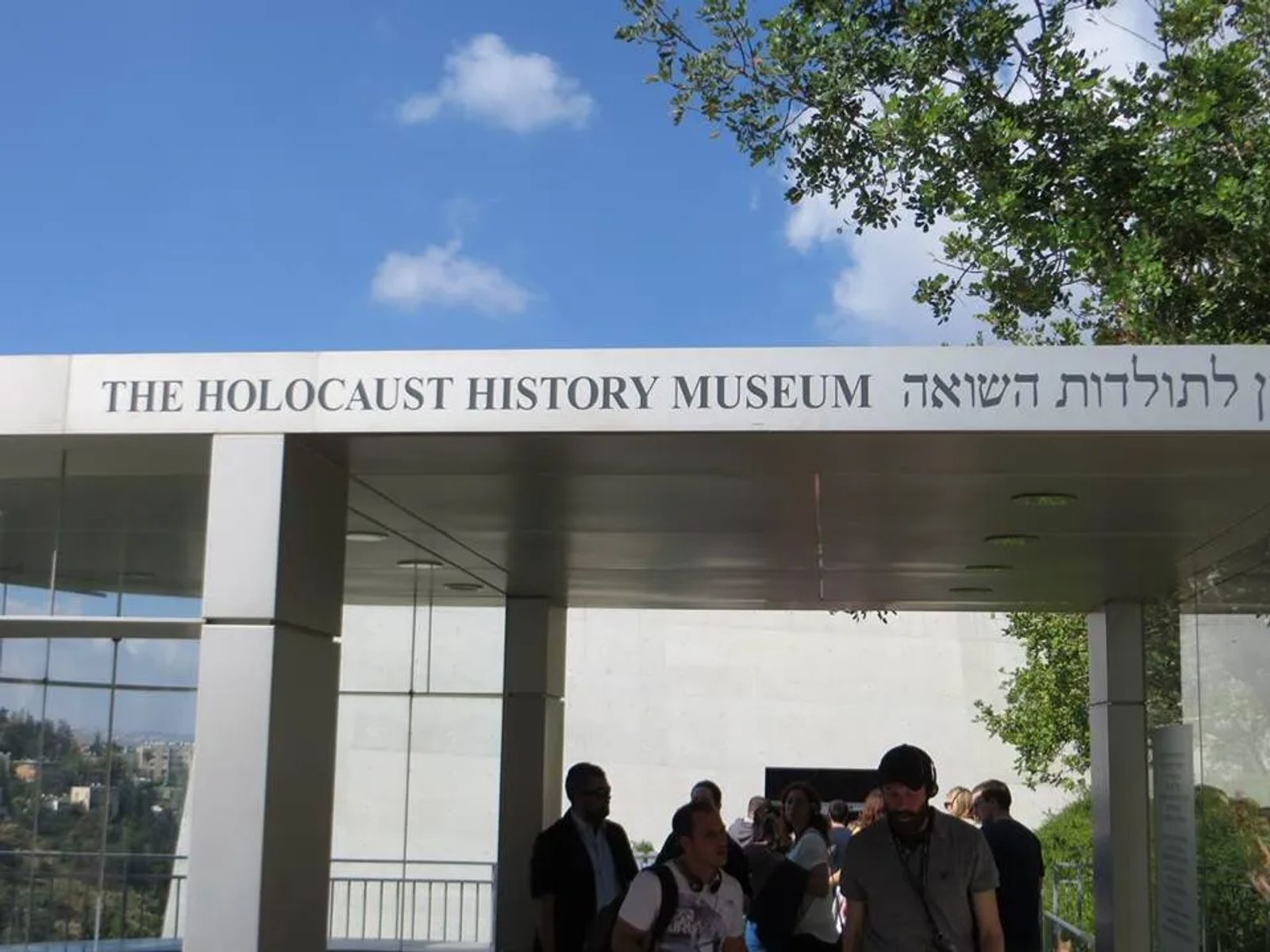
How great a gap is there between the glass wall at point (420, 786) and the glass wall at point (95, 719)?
4.09 m

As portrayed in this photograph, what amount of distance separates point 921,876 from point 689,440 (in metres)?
2.06

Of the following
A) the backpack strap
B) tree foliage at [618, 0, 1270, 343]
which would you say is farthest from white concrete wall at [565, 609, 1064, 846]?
the backpack strap

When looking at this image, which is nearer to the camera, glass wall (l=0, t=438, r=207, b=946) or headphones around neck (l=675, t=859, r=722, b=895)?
headphones around neck (l=675, t=859, r=722, b=895)

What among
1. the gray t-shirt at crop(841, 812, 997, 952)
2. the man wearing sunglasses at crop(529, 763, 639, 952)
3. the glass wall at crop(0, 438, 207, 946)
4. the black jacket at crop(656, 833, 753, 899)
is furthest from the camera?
the man wearing sunglasses at crop(529, 763, 639, 952)

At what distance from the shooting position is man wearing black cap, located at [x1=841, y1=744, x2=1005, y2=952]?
239 inches

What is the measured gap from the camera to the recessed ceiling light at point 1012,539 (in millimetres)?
10469

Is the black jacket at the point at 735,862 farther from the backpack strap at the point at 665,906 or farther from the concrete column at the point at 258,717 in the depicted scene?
the concrete column at the point at 258,717

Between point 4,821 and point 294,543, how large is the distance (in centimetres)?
305

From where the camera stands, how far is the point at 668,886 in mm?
5949

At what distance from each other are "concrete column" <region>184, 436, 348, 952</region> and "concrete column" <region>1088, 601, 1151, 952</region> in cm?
803

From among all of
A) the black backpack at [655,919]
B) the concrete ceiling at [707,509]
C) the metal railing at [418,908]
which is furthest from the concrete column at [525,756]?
the black backpack at [655,919]

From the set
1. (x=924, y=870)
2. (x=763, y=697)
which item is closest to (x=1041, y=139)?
(x=924, y=870)

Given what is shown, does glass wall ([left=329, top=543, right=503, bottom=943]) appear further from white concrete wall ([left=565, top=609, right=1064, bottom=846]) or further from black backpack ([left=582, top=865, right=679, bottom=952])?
white concrete wall ([left=565, top=609, right=1064, bottom=846])

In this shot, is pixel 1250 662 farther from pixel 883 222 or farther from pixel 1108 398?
pixel 883 222
